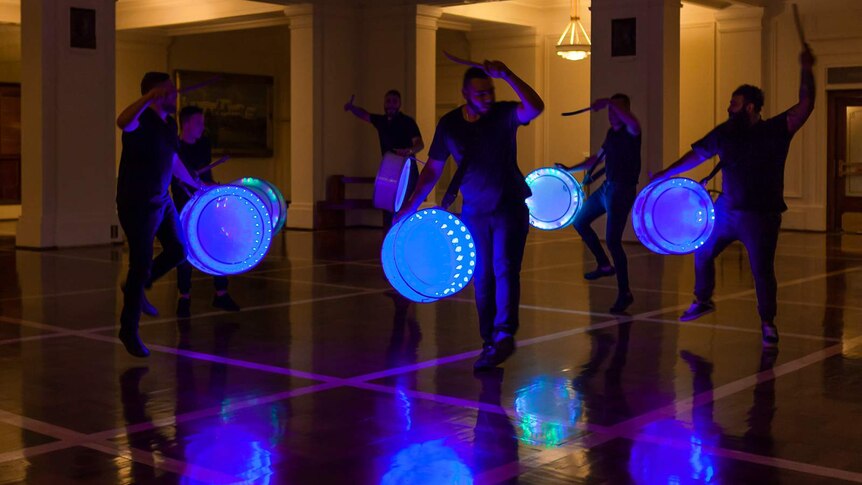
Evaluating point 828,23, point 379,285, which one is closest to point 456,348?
point 379,285

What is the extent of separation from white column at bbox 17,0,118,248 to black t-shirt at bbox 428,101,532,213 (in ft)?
38.2

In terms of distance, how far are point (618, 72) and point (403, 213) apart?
1298cm

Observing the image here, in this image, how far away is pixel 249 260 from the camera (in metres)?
8.90

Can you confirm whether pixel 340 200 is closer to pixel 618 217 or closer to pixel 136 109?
pixel 618 217

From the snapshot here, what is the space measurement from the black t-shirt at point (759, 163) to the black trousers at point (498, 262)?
1992 millimetres

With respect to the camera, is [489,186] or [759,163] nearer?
[489,186]

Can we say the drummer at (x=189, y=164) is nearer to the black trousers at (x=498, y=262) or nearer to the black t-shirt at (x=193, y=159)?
the black t-shirt at (x=193, y=159)

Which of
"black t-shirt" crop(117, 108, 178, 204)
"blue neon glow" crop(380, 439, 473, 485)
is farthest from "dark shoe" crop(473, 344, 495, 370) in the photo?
"black t-shirt" crop(117, 108, 178, 204)

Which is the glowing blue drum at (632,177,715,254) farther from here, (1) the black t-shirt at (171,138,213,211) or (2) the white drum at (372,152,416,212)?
(1) the black t-shirt at (171,138,213,211)

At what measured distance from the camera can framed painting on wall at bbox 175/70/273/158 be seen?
29.0m

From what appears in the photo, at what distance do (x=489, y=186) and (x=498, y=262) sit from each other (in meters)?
0.50

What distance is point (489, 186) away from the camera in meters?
7.32

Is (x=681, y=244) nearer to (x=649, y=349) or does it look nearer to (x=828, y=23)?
(x=649, y=349)

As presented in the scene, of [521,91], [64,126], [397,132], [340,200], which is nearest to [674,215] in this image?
[521,91]
